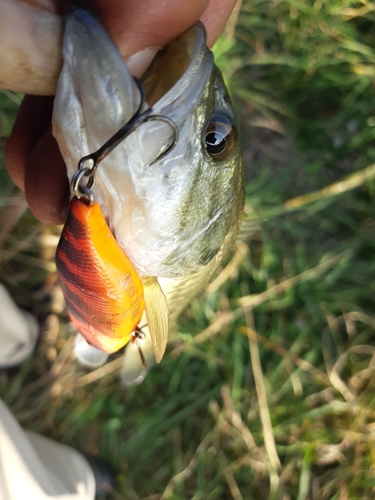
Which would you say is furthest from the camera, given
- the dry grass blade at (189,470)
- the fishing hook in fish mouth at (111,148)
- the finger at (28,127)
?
the dry grass blade at (189,470)

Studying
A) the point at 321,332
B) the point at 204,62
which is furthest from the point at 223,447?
the point at 204,62

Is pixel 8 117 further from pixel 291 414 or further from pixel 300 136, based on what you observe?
pixel 291 414

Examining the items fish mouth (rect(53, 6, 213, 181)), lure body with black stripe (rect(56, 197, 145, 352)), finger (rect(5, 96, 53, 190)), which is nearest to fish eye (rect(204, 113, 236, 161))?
fish mouth (rect(53, 6, 213, 181))

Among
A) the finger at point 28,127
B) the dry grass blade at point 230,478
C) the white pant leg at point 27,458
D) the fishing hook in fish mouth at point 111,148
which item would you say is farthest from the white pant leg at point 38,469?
the fishing hook in fish mouth at point 111,148

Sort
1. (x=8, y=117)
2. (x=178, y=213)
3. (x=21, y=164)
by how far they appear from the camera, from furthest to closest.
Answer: (x=8, y=117)
(x=21, y=164)
(x=178, y=213)

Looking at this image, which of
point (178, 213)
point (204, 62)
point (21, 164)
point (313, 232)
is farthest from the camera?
point (313, 232)

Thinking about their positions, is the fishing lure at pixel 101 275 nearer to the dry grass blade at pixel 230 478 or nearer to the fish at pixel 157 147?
the fish at pixel 157 147

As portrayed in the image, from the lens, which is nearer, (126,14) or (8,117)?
(126,14)
